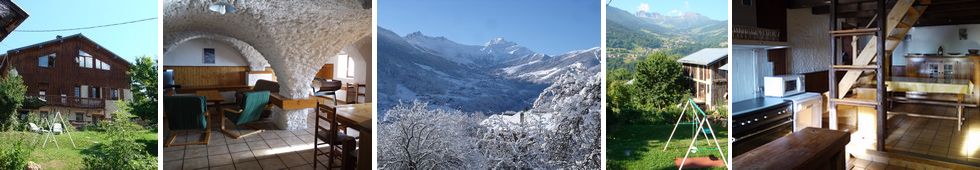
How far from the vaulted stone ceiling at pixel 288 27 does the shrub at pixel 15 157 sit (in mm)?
936

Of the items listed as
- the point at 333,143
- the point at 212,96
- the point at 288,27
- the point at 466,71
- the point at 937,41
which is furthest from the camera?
the point at 937,41

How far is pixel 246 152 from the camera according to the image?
3006 millimetres

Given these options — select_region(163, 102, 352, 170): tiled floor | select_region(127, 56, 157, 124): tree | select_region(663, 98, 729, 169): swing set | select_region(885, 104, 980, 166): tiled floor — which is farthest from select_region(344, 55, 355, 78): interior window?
select_region(885, 104, 980, 166): tiled floor

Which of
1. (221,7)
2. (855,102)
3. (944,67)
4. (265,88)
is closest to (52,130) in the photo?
(221,7)

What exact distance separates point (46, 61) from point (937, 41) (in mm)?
7723

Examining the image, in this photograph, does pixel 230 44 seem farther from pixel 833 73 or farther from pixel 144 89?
pixel 833 73

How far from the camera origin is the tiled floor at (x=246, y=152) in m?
2.86

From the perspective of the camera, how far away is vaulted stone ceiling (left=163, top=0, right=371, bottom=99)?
2.93 meters

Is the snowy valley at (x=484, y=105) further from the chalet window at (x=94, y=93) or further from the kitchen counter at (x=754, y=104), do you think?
Result: the chalet window at (x=94, y=93)

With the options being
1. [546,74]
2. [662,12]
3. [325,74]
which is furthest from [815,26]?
[325,74]

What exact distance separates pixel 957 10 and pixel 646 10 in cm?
337

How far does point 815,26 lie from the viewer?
3.39 m

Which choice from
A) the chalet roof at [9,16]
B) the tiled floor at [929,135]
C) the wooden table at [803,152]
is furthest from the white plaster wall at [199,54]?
the tiled floor at [929,135]

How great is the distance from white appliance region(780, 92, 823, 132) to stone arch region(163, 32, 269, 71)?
3.48 meters
